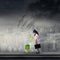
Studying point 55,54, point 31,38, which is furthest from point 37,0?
point 55,54

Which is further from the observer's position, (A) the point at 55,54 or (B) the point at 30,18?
(B) the point at 30,18

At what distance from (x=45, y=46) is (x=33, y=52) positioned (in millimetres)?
807

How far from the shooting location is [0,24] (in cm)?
1798

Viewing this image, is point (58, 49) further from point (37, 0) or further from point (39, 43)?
point (37, 0)

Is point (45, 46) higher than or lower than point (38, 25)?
lower

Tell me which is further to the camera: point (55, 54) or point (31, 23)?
point (31, 23)

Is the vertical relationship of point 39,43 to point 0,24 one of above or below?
below

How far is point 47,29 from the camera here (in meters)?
17.8

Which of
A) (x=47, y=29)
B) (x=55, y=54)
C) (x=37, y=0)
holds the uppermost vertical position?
(x=37, y=0)

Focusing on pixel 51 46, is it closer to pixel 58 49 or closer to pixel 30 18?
pixel 58 49

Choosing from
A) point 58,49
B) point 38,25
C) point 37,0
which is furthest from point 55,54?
point 37,0

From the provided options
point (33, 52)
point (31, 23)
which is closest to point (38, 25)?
point (31, 23)

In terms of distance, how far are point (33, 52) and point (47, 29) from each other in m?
1.51

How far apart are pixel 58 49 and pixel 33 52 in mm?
1389
